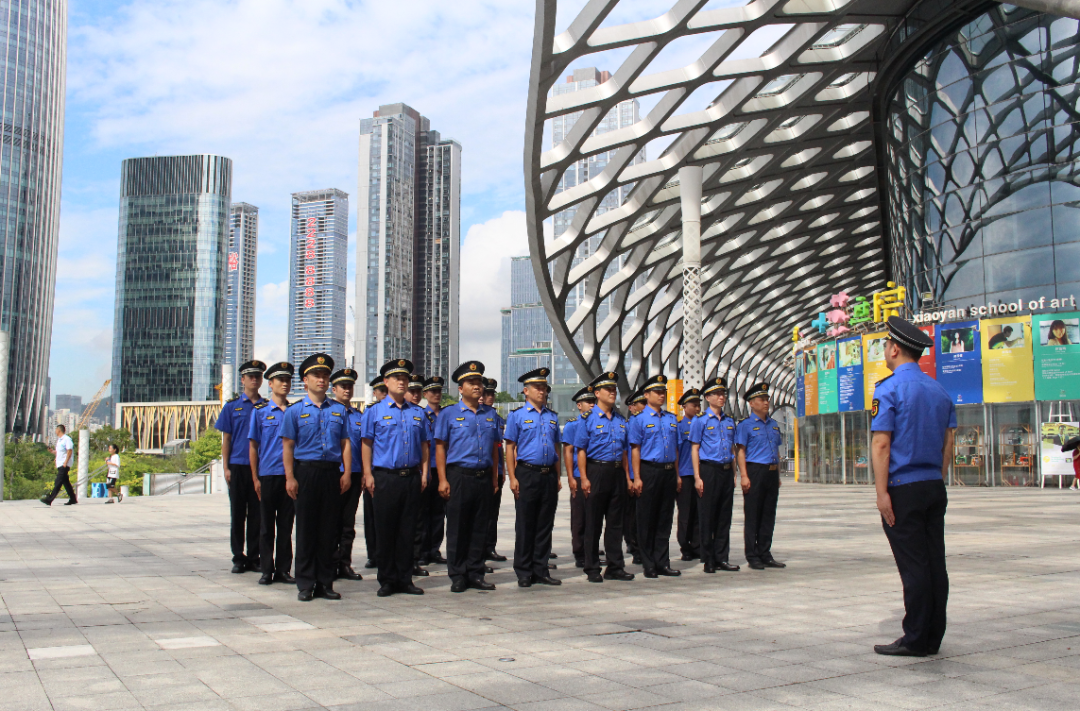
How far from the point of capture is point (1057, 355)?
80.4 ft

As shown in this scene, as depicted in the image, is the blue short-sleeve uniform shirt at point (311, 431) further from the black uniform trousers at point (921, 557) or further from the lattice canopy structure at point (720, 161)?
the lattice canopy structure at point (720, 161)

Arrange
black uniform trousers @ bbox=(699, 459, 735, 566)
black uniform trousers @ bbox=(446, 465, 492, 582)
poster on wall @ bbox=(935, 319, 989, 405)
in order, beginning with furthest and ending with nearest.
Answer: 1. poster on wall @ bbox=(935, 319, 989, 405)
2. black uniform trousers @ bbox=(699, 459, 735, 566)
3. black uniform trousers @ bbox=(446, 465, 492, 582)

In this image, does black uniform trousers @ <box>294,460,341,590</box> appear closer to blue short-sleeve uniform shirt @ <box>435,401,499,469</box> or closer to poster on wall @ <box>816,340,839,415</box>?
blue short-sleeve uniform shirt @ <box>435,401,499,469</box>

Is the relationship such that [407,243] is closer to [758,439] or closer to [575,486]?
[758,439]

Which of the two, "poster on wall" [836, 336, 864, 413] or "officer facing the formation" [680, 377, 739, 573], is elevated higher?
"poster on wall" [836, 336, 864, 413]

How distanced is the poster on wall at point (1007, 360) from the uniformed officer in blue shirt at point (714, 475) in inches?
783

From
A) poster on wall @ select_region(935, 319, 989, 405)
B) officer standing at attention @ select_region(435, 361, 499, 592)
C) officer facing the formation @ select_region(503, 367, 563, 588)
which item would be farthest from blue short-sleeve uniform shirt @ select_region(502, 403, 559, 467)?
poster on wall @ select_region(935, 319, 989, 405)

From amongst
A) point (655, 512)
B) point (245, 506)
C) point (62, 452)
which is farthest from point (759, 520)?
point (62, 452)

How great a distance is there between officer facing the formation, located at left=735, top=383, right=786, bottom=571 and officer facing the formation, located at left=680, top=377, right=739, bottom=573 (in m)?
0.15

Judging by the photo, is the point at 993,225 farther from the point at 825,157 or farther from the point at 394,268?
the point at 394,268

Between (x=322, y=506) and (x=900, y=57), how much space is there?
25.3 meters

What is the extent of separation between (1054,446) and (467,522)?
74.5 feet

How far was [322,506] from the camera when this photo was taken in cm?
683

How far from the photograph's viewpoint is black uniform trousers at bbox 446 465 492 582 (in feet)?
23.8
